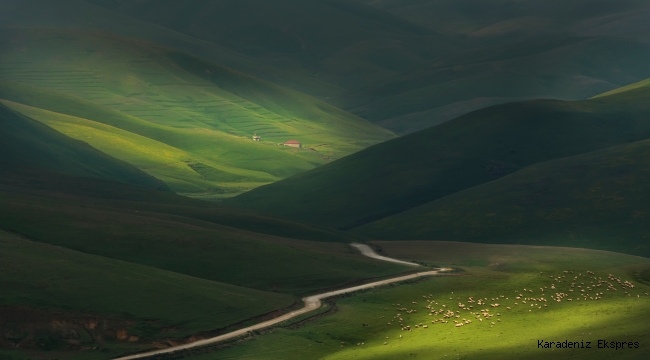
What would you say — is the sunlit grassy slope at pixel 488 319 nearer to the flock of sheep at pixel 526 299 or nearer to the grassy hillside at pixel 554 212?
the flock of sheep at pixel 526 299

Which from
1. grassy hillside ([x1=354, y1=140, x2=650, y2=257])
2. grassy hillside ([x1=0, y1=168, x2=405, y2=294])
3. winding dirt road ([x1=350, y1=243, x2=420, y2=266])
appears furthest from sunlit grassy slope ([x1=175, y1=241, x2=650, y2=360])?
grassy hillside ([x1=354, y1=140, x2=650, y2=257])

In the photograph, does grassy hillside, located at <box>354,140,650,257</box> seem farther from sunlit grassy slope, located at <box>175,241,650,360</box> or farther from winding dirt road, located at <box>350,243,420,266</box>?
sunlit grassy slope, located at <box>175,241,650,360</box>

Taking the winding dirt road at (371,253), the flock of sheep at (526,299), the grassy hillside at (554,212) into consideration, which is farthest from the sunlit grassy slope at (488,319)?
the grassy hillside at (554,212)

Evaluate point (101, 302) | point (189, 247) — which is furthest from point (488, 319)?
point (189, 247)

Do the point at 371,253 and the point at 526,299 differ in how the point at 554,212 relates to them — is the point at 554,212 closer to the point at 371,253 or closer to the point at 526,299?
the point at 371,253

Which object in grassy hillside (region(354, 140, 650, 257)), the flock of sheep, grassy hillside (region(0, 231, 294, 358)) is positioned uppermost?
grassy hillside (region(354, 140, 650, 257))
